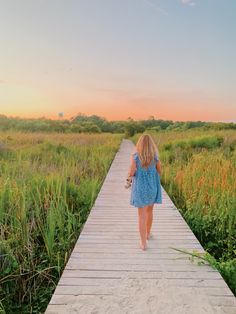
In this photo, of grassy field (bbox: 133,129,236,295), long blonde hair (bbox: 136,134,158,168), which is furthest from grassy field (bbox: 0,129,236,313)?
long blonde hair (bbox: 136,134,158,168)

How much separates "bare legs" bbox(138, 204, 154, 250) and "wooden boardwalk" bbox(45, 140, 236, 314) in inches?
4.2

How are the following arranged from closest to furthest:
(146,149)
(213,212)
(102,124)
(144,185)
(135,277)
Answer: (135,277)
(146,149)
(144,185)
(213,212)
(102,124)

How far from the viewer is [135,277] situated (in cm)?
331

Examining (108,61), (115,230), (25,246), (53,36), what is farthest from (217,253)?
(108,61)

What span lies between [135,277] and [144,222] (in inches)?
37.0

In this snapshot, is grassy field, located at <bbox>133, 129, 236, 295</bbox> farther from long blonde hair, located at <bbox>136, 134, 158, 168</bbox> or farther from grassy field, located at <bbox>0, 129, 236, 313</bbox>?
long blonde hair, located at <bbox>136, 134, 158, 168</bbox>

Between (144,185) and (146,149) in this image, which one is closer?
(146,149)

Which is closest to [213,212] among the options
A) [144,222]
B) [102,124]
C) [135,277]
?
[144,222]

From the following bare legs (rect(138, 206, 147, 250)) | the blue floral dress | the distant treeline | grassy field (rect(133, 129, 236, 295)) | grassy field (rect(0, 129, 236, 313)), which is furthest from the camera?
the distant treeline

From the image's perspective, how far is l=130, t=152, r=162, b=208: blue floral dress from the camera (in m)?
4.20

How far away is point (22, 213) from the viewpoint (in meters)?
4.50

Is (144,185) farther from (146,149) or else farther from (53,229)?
(53,229)

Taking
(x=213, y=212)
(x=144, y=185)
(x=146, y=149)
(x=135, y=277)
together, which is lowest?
(x=135, y=277)

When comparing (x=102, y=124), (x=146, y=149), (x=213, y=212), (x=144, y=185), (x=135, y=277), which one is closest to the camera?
(x=135, y=277)
